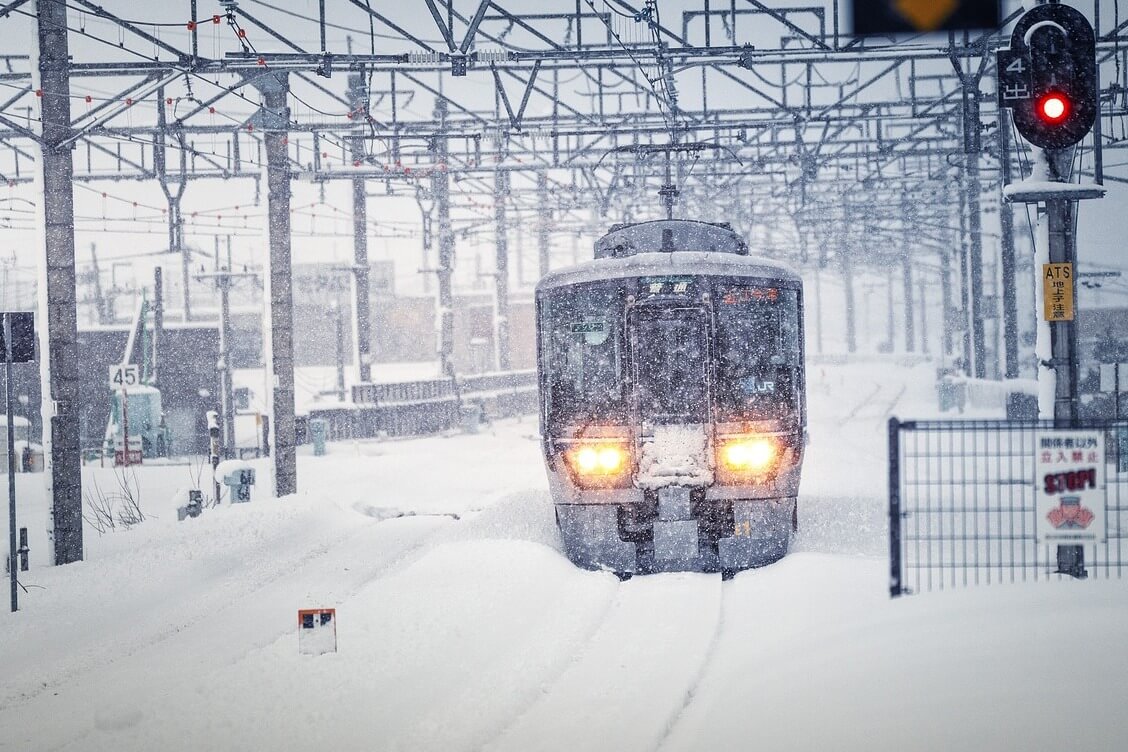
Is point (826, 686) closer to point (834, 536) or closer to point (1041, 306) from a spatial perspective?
point (1041, 306)

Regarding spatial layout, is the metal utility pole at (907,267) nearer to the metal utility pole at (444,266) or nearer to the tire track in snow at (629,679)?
the metal utility pole at (444,266)

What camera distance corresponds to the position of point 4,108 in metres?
18.9

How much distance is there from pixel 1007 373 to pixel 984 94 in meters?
12.2

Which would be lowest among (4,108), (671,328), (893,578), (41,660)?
(41,660)

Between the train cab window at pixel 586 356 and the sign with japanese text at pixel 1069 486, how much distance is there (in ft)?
13.2

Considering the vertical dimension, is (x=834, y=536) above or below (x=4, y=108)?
below

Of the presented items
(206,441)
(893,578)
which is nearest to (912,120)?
(893,578)

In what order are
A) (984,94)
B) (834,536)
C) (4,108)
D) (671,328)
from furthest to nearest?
(984,94) → (4,108) → (834,536) → (671,328)

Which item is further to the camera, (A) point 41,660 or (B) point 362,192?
(B) point 362,192

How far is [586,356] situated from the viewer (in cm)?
1027

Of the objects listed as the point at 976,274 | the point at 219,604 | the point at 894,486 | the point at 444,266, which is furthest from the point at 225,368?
the point at 976,274

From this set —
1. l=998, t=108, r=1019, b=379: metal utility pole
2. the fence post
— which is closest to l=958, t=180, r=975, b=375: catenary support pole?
l=998, t=108, r=1019, b=379: metal utility pole

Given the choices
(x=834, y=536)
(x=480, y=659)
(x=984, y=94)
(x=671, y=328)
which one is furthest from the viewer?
(x=984, y=94)

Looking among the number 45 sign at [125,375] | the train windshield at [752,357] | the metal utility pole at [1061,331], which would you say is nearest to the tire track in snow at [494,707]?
the train windshield at [752,357]
